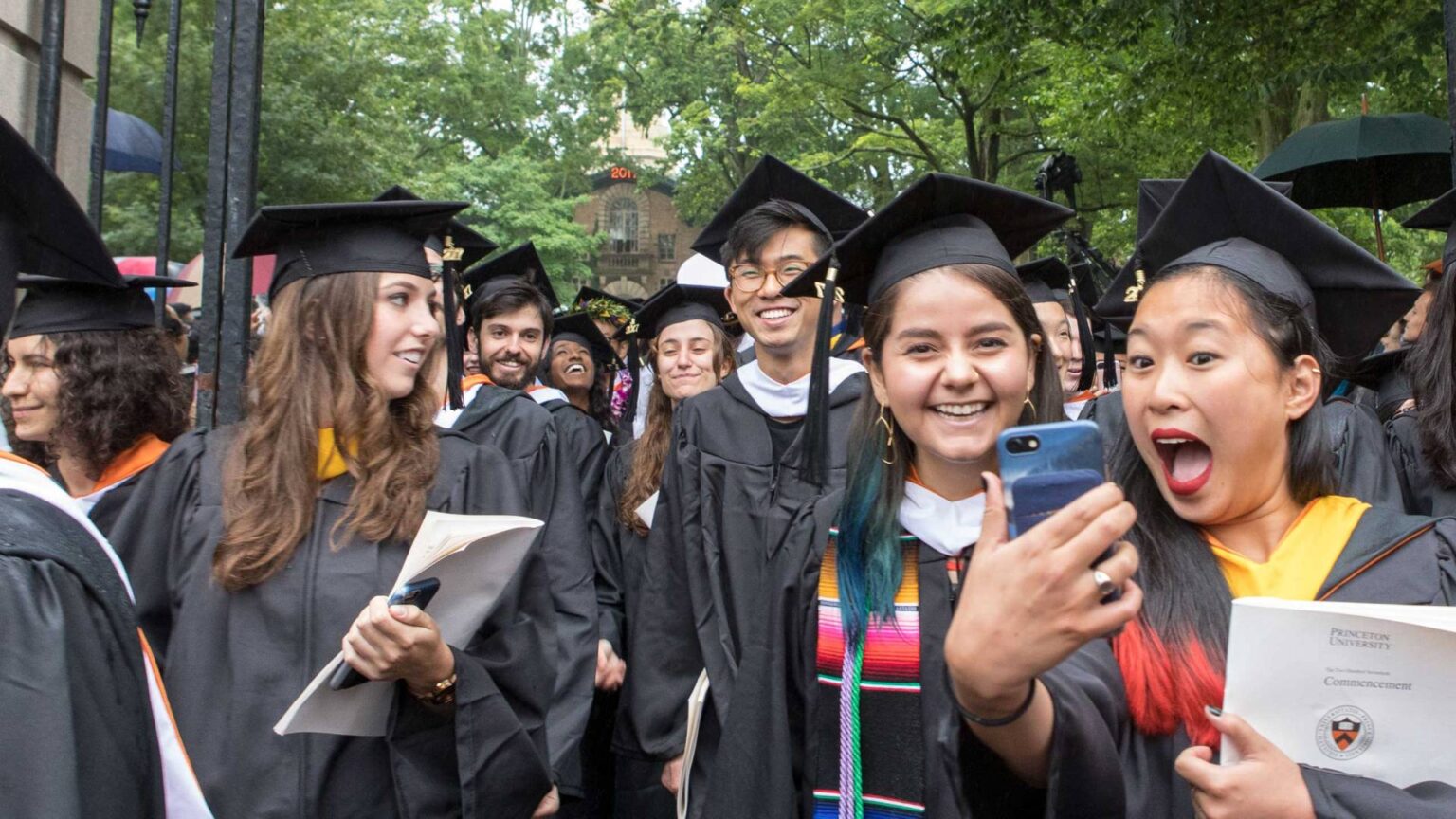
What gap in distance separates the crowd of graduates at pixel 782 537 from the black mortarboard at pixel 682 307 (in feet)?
5.60

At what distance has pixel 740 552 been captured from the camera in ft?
12.6

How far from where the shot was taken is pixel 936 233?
259 cm

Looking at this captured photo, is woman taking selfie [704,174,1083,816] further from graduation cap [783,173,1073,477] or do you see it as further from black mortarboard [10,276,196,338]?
black mortarboard [10,276,196,338]

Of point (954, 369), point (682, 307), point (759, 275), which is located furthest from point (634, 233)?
point (954, 369)

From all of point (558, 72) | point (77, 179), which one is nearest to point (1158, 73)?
point (77, 179)

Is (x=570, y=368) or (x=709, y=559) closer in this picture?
(x=709, y=559)

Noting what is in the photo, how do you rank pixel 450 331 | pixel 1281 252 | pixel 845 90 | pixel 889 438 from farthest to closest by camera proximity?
pixel 845 90 < pixel 450 331 < pixel 889 438 < pixel 1281 252

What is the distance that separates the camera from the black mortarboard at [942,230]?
254 centimetres

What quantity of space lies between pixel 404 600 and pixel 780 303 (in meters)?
2.07

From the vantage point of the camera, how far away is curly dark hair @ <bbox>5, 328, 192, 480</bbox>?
3.61m

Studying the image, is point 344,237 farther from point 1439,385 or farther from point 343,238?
point 1439,385

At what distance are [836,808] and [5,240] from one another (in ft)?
5.90

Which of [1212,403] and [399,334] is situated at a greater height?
[399,334]

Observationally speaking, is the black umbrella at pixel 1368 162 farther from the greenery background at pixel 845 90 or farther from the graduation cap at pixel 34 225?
the graduation cap at pixel 34 225
